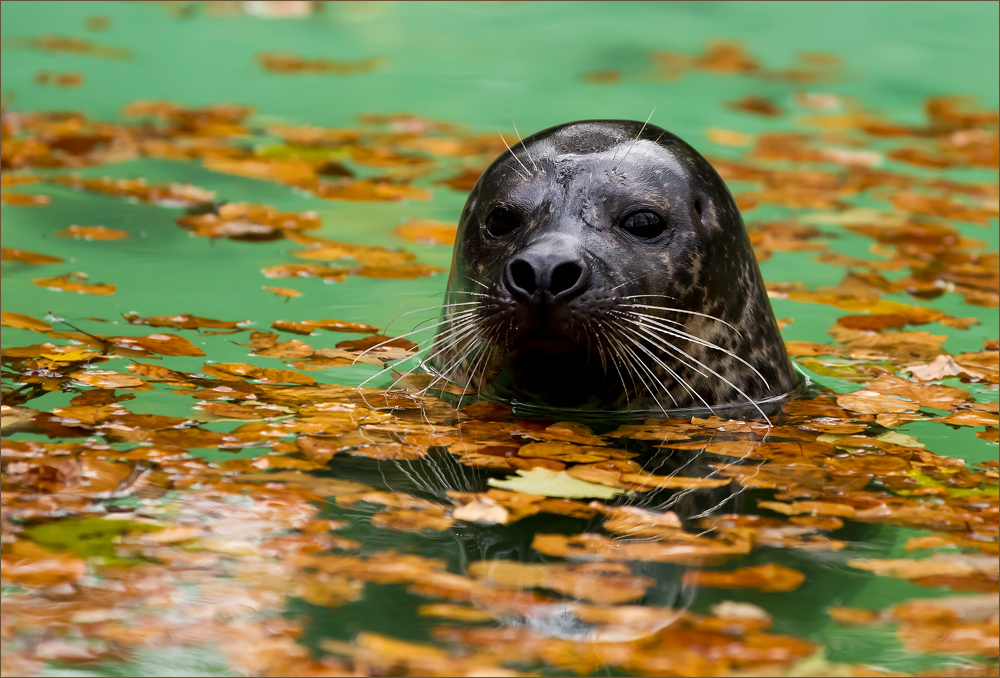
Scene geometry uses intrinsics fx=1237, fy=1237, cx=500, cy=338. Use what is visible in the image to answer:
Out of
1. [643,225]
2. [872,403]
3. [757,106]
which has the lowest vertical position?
[872,403]

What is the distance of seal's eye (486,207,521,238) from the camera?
510 cm

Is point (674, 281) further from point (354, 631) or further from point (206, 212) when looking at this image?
point (206, 212)

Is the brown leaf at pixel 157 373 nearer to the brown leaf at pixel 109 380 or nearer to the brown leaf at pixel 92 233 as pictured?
the brown leaf at pixel 109 380

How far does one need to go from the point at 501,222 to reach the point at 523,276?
691mm

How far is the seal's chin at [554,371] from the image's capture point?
15.1ft

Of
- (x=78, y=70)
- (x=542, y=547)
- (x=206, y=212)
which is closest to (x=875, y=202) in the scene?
(x=206, y=212)

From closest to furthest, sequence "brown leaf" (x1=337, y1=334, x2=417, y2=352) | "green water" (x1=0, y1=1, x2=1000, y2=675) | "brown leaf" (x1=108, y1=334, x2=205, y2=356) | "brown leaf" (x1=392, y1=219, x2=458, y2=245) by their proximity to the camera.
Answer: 1. "green water" (x1=0, y1=1, x2=1000, y2=675)
2. "brown leaf" (x1=108, y1=334, x2=205, y2=356)
3. "brown leaf" (x1=337, y1=334, x2=417, y2=352)
4. "brown leaf" (x1=392, y1=219, x2=458, y2=245)

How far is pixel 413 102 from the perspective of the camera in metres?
14.0

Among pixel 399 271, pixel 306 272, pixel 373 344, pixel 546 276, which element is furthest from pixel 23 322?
pixel 546 276

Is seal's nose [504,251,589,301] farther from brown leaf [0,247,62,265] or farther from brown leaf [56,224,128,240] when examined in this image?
brown leaf [56,224,128,240]

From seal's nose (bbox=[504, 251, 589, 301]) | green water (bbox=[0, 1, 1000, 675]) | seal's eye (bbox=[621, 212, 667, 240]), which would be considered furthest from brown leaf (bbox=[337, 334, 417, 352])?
seal's nose (bbox=[504, 251, 589, 301])

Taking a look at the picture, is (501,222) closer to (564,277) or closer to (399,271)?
(564,277)

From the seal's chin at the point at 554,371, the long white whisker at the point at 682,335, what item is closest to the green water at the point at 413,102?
the long white whisker at the point at 682,335

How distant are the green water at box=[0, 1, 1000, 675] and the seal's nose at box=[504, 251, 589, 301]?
928 mm
